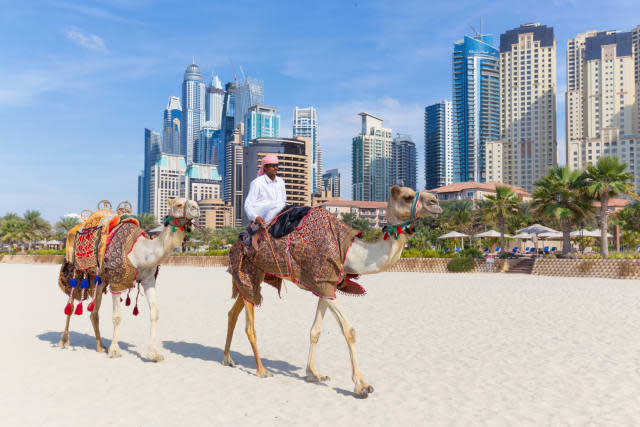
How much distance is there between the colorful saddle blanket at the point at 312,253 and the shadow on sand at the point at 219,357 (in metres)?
1.50

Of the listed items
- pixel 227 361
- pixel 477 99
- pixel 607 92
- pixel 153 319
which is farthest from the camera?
pixel 477 99

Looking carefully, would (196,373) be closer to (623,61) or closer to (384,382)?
(384,382)

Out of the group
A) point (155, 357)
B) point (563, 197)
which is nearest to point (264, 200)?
point (155, 357)

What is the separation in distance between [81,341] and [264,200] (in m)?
5.36

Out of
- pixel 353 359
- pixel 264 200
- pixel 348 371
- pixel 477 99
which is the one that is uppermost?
pixel 477 99

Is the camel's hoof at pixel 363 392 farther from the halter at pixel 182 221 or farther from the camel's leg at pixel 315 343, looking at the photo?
the halter at pixel 182 221

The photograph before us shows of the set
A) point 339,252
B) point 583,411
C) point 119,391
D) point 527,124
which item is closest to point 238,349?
point 119,391

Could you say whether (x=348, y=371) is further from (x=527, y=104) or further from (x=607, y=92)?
(x=607, y=92)

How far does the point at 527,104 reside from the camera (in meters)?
163

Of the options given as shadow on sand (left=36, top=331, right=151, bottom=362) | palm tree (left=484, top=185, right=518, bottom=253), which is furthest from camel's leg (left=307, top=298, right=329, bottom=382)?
palm tree (left=484, top=185, right=518, bottom=253)

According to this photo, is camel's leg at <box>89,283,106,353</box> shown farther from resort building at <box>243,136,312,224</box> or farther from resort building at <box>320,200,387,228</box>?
resort building at <box>243,136,312,224</box>

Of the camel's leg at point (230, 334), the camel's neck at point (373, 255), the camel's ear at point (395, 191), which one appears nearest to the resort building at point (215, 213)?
the camel's leg at point (230, 334)

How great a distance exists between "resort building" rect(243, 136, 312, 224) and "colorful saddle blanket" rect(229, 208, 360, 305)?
132485 millimetres

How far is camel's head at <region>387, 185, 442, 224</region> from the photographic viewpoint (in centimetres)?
551
